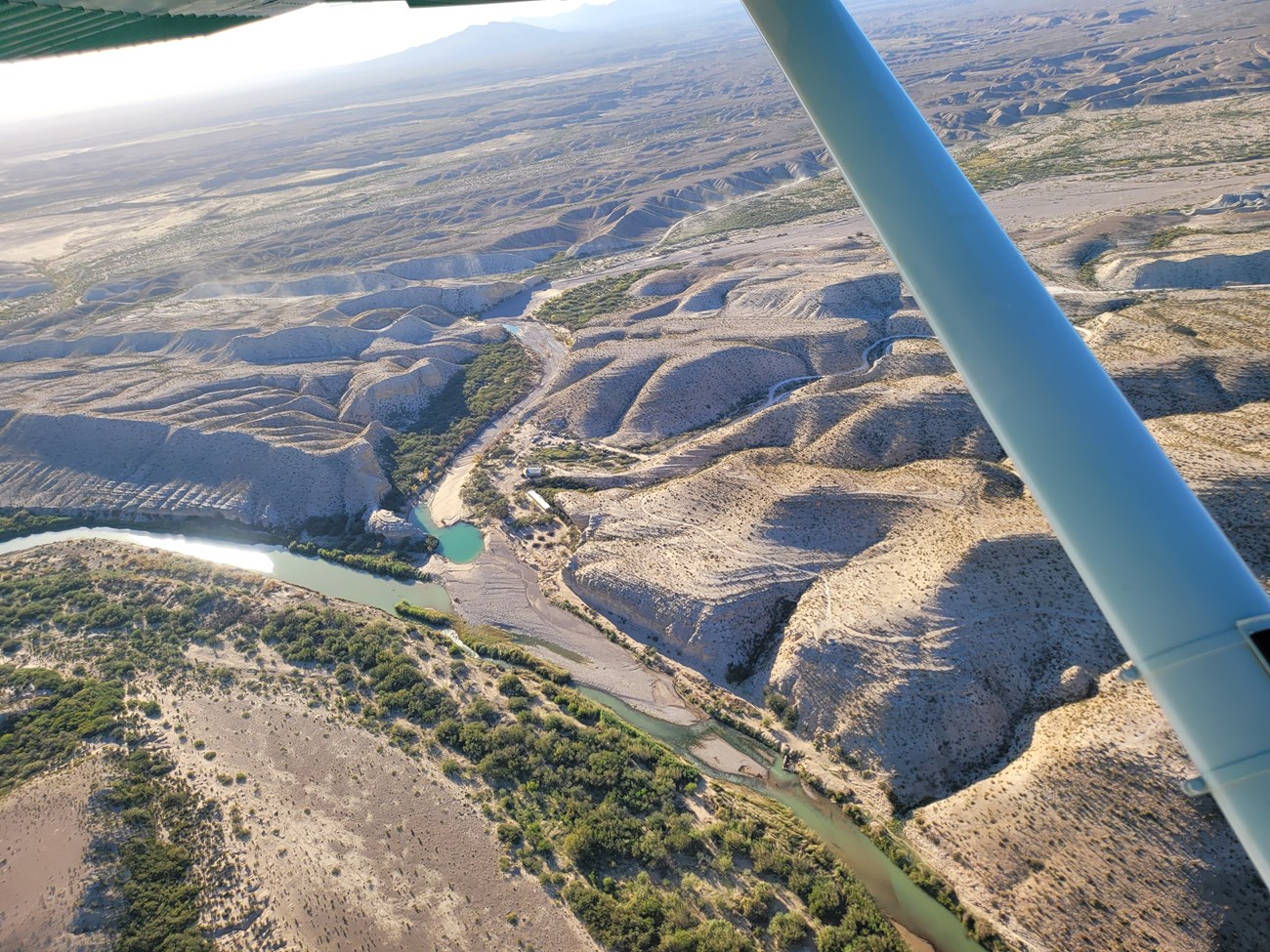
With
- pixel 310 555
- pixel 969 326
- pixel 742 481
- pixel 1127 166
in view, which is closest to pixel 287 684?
pixel 310 555

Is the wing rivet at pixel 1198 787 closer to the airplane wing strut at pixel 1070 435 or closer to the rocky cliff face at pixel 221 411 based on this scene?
the airplane wing strut at pixel 1070 435

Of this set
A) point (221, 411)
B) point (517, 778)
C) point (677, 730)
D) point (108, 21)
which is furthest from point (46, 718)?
point (108, 21)

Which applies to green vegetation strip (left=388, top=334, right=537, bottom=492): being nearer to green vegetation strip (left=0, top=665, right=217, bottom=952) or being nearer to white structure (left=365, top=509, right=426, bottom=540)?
white structure (left=365, top=509, right=426, bottom=540)

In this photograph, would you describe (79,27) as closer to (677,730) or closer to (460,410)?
(677,730)

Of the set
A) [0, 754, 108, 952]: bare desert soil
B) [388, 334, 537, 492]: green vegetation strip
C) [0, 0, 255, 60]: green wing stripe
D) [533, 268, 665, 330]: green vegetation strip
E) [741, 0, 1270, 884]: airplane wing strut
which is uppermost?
[0, 0, 255, 60]: green wing stripe

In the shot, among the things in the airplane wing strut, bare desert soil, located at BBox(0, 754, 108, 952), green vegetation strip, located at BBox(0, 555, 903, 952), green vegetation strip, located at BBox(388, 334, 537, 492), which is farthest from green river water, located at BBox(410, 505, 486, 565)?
the airplane wing strut

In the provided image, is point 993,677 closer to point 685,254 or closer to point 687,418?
point 687,418
